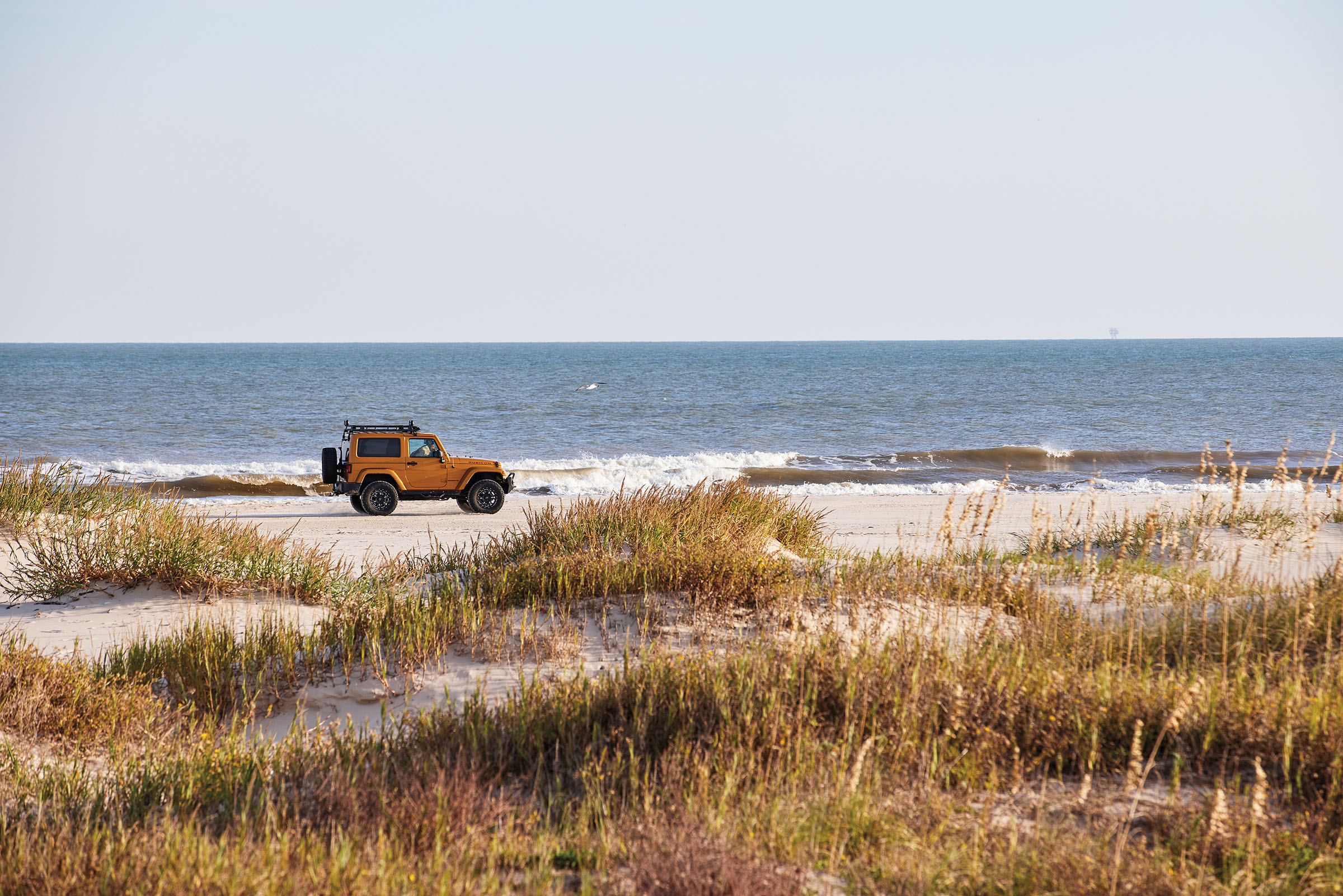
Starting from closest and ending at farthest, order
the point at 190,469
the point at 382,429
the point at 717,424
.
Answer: the point at 382,429 < the point at 190,469 < the point at 717,424

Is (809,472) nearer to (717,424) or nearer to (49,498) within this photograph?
(717,424)

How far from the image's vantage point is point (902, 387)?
61812 millimetres

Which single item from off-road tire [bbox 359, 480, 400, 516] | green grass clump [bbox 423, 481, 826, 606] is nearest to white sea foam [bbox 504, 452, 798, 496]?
off-road tire [bbox 359, 480, 400, 516]

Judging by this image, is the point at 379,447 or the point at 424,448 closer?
the point at 379,447

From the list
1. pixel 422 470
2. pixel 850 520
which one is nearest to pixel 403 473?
pixel 422 470

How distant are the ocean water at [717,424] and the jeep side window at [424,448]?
20.2ft

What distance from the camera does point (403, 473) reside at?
55.5 feet

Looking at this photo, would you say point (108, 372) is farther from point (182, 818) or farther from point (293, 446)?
point (182, 818)

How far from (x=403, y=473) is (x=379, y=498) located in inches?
25.9

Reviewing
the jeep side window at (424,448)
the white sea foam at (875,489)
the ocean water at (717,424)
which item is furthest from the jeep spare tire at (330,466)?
the white sea foam at (875,489)

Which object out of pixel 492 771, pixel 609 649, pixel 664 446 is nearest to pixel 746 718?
pixel 492 771

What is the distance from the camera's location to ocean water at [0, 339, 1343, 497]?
86.7 feet

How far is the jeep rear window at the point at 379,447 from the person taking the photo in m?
16.7

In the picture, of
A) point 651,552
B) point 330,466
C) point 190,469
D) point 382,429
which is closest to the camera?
point 651,552
